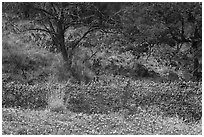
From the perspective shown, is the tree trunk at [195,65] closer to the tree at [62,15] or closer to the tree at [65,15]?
the tree at [65,15]

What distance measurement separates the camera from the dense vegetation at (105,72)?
1382 cm

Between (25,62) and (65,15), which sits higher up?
(65,15)

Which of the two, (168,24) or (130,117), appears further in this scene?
(168,24)

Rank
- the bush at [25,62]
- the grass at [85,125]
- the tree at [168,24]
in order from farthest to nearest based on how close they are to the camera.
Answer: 1. the bush at [25,62]
2. the tree at [168,24]
3. the grass at [85,125]

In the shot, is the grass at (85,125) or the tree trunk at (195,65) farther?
the tree trunk at (195,65)

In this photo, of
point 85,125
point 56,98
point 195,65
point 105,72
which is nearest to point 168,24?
point 195,65

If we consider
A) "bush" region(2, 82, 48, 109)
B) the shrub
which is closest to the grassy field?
the shrub

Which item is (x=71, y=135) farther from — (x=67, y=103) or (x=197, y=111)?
(x=197, y=111)

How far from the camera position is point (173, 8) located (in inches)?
739

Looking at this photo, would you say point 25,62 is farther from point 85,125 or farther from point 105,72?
point 85,125

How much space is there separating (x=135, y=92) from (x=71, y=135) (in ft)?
24.8

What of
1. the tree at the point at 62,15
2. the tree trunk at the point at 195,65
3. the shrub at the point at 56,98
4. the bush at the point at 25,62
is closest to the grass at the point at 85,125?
the shrub at the point at 56,98

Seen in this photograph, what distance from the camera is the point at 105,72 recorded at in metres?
24.0

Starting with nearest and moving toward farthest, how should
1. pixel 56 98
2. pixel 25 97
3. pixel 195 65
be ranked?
pixel 56 98 → pixel 25 97 → pixel 195 65
